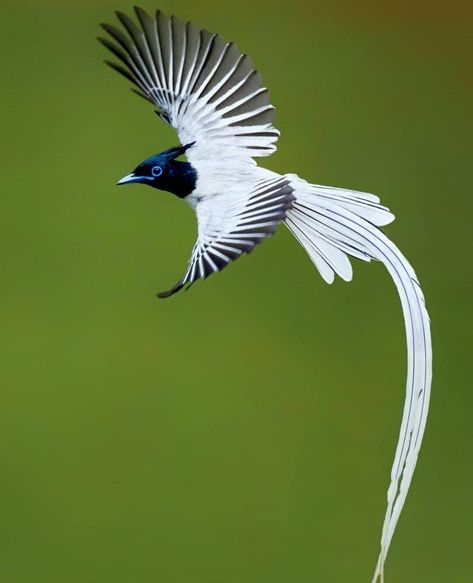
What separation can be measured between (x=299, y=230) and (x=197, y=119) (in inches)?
4.0

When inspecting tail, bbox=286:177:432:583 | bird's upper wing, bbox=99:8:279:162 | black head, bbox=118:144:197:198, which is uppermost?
bird's upper wing, bbox=99:8:279:162

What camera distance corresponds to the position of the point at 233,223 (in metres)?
0.59

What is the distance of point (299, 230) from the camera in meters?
0.65

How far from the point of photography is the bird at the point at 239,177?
0.62m

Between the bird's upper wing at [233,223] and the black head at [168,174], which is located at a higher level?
the black head at [168,174]

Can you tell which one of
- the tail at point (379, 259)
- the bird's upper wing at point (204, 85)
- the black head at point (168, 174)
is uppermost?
Result: the bird's upper wing at point (204, 85)

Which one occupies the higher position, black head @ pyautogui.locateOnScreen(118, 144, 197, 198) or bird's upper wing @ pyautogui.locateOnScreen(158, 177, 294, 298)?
black head @ pyautogui.locateOnScreen(118, 144, 197, 198)

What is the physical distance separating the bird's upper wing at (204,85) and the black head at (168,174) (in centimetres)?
1

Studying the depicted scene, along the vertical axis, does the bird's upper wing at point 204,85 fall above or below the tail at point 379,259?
above

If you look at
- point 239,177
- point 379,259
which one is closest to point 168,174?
point 239,177

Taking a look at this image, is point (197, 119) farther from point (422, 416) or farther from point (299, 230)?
point (422, 416)

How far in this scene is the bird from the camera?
0.62 meters

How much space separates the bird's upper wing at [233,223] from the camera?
553 mm

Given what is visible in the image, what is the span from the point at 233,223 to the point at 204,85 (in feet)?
0.39
